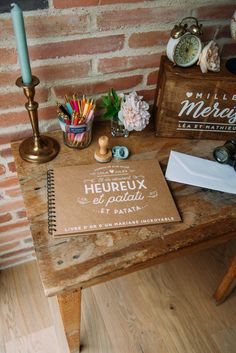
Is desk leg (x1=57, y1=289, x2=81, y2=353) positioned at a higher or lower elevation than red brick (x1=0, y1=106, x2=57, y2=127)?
lower

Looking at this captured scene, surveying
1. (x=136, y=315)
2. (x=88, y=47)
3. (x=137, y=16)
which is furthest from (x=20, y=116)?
(x=136, y=315)

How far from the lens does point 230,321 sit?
1.33 m

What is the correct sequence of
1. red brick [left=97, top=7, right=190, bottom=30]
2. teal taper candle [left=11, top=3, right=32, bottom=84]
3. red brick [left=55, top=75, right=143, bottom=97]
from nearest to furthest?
1. teal taper candle [left=11, top=3, right=32, bottom=84]
2. red brick [left=97, top=7, right=190, bottom=30]
3. red brick [left=55, top=75, right=143, bottom=97]

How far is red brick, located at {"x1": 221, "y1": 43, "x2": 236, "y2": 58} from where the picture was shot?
1071mm

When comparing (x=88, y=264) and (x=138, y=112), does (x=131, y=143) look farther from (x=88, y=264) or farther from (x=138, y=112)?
(x=88, y=264)

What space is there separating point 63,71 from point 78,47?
0.08 m

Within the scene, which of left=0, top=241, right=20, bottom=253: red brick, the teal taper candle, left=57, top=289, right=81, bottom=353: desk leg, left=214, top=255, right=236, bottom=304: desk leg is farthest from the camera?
left=0, top=241, right=20, bottom=253: red brick

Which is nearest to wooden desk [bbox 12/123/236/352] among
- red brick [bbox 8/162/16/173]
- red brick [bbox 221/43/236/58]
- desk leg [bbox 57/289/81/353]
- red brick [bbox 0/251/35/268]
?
desk leg [bbox 57/289/81/353]

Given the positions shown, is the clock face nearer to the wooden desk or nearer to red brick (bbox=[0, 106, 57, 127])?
the wooden desk

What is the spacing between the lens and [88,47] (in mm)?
896

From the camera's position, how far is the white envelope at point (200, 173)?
2.96ft

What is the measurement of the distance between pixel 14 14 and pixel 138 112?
0.43 metres

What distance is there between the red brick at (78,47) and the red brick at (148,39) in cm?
4

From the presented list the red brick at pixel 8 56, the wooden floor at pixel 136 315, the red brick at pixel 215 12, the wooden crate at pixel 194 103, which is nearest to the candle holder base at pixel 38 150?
the red brick at pixel 8 56
